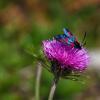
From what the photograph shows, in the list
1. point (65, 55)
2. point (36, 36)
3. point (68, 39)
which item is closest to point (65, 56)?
point (65, 55)

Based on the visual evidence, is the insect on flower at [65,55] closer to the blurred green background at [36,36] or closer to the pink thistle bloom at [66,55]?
the pink thistle bloom at [66,55]

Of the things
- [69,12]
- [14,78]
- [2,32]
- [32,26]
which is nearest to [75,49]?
[14,78]

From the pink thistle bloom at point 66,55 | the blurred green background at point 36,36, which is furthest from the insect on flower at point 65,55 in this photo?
the blurred green background at point 36,36

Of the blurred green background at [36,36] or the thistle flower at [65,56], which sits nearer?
the thistle flower at [65,56]

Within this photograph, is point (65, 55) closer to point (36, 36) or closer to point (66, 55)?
point (66, 55)

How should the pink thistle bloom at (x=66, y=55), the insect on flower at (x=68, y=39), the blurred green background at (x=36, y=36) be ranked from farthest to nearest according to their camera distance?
the blurred green background at (x=36, y=36) < the pink thistle bloom at (x=66, y=55) < the insect on flower at (x=68, y=39)

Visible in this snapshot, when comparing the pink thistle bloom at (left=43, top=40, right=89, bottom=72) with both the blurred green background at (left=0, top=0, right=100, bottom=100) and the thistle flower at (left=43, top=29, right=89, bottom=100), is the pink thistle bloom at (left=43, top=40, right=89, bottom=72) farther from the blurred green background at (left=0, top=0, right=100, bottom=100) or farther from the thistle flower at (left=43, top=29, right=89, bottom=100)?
the blurred green background at (left=0, top=0, right=100, bottom=100)

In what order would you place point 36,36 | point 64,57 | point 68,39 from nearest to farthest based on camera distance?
1. point 68,39
2. point 64,57
3. point 36,36

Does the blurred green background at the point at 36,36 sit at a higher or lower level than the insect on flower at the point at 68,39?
higher
